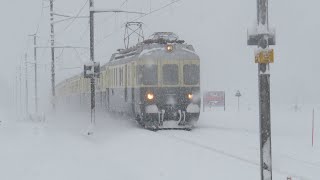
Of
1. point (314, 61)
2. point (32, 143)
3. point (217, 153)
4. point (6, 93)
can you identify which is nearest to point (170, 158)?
point (217, 153)

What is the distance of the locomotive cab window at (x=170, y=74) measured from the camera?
75.2 feet

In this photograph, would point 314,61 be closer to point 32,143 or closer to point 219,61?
point 219,61

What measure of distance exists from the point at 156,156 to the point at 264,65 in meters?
5.93

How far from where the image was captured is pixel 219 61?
146 m

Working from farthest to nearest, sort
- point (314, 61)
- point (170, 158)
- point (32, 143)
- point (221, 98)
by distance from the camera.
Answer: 1. point (314, 61)
2. point (221, 98)
3. point (32, 143)
4. point (170, 158)

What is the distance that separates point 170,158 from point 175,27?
124m

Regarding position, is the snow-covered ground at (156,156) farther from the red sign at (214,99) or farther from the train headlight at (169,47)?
the red sign at (214,99)

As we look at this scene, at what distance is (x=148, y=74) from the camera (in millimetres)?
22672

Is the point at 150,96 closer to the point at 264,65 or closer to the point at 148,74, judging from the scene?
the point at 148,74

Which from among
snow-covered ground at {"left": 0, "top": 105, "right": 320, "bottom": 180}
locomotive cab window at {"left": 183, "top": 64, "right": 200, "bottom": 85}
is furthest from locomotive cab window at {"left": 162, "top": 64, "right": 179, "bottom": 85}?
snow-covered ground at {"left": 0, "top": 105, "right": 320, "bottom": 180}

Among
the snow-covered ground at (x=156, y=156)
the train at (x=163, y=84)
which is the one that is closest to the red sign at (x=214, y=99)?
the train at (x=163, y=84)

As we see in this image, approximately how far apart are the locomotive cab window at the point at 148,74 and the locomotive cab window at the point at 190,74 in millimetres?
1144

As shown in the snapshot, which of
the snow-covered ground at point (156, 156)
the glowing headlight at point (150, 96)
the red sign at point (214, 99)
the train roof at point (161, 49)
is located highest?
the train roof at point (161, 49)

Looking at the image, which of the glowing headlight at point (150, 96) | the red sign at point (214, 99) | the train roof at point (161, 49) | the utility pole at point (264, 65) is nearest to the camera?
the utility pole at point (264, 65)
